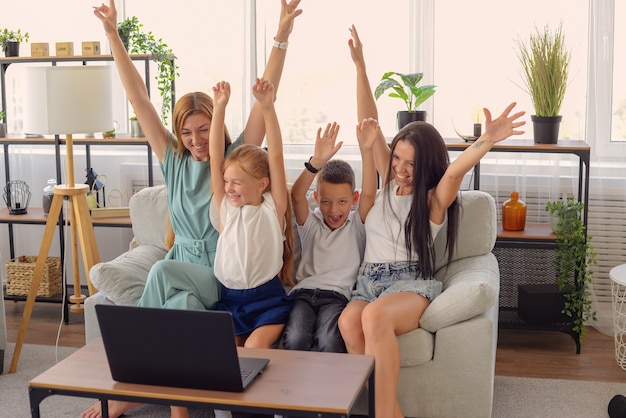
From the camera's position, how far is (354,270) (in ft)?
10.9

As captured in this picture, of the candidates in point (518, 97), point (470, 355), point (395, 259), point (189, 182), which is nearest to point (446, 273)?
point (395, 259)

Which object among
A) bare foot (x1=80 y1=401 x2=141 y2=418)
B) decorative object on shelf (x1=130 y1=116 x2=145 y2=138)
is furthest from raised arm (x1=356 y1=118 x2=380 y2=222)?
decorative object on shelf (x1=130 y1=116 x2=145 y2=138)

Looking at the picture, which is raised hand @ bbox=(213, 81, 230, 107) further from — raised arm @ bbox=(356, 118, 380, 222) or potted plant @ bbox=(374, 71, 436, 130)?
potted plant @ bbox=(374, 71, 436, 130)

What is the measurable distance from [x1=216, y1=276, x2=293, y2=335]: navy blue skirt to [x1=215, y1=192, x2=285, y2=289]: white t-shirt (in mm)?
26

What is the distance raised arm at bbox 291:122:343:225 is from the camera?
319cm

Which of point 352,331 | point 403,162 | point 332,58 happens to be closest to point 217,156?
point 403,162

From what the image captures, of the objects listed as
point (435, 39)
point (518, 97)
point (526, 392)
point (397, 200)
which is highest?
point (435, 39)

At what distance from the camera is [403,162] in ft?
10.6

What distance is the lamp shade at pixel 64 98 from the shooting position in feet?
12.3

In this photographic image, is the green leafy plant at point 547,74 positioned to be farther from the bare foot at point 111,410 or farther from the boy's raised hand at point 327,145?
the bare foot at point 111,410

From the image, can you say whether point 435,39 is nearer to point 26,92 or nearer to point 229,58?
point 229,58

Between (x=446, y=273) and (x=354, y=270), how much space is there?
38cm

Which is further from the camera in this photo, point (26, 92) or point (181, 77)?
point (181, 77)

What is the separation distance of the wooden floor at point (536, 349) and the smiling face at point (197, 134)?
1244mm
